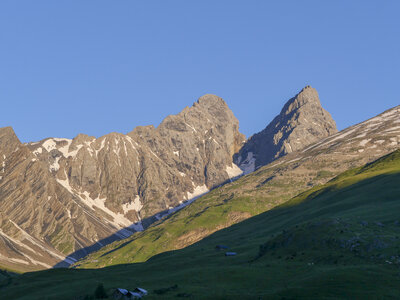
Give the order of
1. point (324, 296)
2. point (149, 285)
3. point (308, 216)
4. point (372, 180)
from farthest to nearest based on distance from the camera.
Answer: point (372, 180) < point (308, 216) < point (149, 285) < point (324, 296)

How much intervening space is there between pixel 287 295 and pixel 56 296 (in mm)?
41574

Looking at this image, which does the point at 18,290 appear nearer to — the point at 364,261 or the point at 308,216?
the point at 364,261

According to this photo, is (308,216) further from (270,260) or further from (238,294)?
(238,294)

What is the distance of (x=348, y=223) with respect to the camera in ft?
290

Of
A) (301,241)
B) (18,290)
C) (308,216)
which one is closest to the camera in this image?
(301,241)

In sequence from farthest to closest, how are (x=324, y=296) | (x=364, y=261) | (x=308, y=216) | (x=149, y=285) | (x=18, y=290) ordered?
(x=308, y=216) < (x=18, y=290) < (x=149, y=285) < (x=364, y=261) < (x=324, y=296)

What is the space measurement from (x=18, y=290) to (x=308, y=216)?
108342 millimetres

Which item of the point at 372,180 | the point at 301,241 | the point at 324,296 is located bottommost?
the point at 324,296

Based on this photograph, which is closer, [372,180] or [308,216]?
[308,216]

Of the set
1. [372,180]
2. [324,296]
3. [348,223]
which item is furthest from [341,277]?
[372,180]

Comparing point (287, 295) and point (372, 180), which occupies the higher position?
point (372, 180)

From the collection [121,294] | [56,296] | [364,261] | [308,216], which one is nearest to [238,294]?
[121,294]

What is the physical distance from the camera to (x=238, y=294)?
191 ft

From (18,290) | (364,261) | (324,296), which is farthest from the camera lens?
(18,290)
